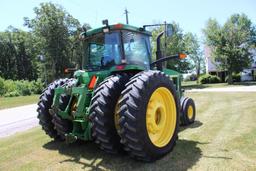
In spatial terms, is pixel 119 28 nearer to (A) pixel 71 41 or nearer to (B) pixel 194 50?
(A) pixel 71 41

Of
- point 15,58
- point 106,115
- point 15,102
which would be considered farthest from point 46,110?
point 15,58

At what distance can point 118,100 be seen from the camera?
4.62 meters

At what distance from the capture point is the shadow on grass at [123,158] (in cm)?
449

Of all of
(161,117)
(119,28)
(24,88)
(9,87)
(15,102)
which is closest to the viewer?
(161,117)

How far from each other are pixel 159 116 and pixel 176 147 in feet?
2.47

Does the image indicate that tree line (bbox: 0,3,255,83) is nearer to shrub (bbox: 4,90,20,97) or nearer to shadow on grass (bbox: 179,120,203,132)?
shrub (bbox: 4,90,20,97)

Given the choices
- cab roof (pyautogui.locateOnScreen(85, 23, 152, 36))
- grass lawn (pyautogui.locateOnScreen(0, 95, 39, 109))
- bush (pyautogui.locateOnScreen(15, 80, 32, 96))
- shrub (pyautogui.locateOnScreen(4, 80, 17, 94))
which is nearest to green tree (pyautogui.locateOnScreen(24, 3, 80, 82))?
bush (pyautogui.locateOnScreen(15, 80, 32, 96))

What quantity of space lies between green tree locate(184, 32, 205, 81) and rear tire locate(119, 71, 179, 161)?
32726 mm

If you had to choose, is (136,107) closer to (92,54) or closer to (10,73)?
(92,54)

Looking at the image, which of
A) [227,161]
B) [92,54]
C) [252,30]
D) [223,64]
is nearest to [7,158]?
[92,54]

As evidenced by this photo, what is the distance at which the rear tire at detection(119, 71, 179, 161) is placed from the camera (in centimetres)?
427

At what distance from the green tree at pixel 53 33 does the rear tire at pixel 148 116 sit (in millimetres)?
31370

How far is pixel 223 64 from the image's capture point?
35312 mm

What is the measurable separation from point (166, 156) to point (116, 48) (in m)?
2.24
